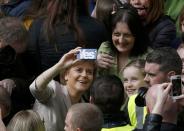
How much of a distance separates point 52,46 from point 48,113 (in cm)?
65

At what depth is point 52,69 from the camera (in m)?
5.80

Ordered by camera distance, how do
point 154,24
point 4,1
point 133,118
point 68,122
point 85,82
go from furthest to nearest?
1. point 4,1
2. point 154,24
3. point 85,82
4. point 133,118
5. point 68,122

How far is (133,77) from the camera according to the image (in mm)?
6230

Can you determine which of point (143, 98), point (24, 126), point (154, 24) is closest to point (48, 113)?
point (24, 126)

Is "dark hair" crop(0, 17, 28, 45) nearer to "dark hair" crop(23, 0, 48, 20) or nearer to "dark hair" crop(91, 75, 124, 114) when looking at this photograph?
"dark hair" crop(23, 0, 48, 20)

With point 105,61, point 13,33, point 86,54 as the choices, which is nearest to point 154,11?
point 105,61

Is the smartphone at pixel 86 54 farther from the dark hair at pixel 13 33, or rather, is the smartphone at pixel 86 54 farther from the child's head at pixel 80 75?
the dark hair at pixel 13 33

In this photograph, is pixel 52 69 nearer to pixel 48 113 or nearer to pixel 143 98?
Result: pixel 48 113

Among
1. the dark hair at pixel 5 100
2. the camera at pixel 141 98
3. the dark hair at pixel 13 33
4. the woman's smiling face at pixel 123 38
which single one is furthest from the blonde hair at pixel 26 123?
the woman's smiling face at pixel 123 38

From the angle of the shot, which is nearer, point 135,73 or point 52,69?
point 52,69

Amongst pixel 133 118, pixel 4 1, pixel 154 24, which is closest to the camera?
pixel 133 118

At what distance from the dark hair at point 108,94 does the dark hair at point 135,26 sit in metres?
0.79

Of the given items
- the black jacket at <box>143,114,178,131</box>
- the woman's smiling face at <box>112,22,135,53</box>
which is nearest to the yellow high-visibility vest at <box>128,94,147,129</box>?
the black jacket at <box>143,114,178,131</box>

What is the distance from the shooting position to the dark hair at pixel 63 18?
6277mm
